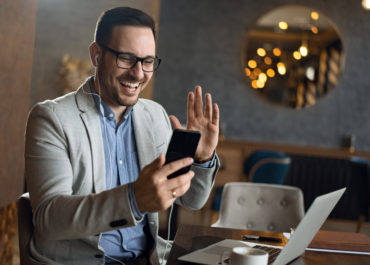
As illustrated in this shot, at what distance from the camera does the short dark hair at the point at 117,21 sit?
162 centimetres

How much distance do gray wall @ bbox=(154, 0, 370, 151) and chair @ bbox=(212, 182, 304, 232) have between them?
3153 millimetres

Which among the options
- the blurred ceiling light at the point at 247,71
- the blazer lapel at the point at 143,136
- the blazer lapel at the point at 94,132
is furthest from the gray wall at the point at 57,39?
the blazer lapel at the point at 94,132

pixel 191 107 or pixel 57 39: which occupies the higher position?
pixel 57 39

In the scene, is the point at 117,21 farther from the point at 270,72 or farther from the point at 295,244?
the point at 270,72

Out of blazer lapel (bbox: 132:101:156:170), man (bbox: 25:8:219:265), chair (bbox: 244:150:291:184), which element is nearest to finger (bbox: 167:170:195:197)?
man (bbox: 25:8:219:265)

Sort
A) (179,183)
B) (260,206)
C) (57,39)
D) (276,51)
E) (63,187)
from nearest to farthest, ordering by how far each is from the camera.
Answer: (179,183) < (63,187) < (260,206) < (57,39) < (276,51)

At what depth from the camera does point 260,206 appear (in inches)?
97.8

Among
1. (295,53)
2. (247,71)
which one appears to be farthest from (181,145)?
(295,53)

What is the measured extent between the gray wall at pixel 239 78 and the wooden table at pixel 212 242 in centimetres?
393

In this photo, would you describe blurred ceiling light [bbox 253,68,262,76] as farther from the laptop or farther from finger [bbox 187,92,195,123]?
the laptop

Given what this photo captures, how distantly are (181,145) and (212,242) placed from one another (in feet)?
1.41

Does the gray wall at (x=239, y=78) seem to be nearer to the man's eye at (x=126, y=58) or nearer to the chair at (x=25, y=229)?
the man's eye at (x=126, y=58)

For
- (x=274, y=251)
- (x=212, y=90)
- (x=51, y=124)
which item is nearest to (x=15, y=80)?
(x=51, y=124)

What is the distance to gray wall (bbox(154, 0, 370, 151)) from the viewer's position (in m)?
5.59
